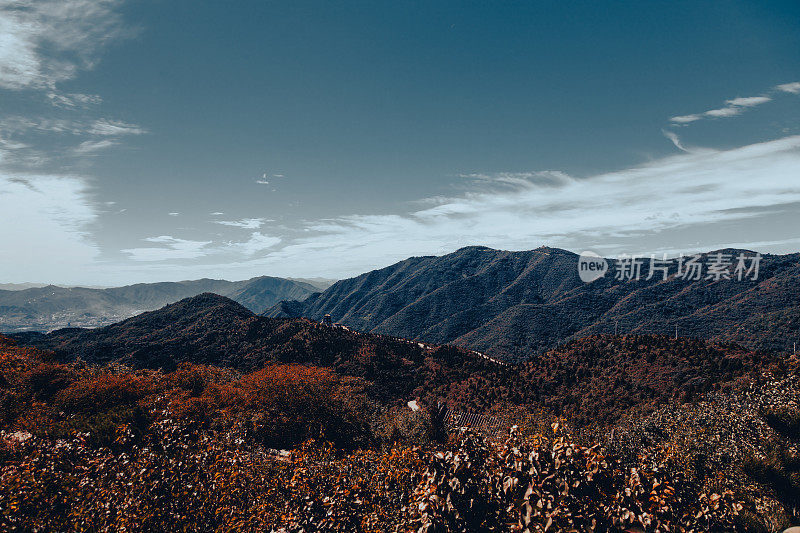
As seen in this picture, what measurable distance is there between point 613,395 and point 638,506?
53.6m

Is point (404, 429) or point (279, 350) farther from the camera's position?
point (279, 350)

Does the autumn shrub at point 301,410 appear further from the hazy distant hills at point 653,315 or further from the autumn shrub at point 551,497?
the hazy distant hills at point 653,315

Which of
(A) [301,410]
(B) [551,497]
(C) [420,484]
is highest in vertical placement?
(B) [551,497]

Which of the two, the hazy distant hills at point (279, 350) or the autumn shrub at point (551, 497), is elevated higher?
the autumn shrub at point (551, 497)

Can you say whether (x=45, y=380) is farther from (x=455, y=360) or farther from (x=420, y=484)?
(x=455, y=360)

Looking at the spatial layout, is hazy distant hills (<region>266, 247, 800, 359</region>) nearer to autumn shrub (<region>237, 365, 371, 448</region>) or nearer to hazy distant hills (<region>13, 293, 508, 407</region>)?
hazy distant hills (<region>13, 293, 508, 407</region>)

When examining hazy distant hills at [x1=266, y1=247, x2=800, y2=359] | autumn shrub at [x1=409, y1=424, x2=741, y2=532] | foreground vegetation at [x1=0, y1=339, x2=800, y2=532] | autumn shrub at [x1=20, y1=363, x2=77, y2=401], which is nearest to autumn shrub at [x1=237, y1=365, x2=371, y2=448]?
foreground vegetation at [x1=0, y1=339, x2=800, y2=532]

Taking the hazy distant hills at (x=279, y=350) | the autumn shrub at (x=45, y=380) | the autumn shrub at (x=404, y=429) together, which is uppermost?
the autumn shrub at (x=45, y=380)

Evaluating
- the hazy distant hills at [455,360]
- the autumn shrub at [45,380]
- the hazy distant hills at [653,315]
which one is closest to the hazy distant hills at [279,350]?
the hazy distant hills at [455,360]

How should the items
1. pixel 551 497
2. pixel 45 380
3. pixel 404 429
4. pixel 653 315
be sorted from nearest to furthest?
1. pixel 551 497
2. pixel 404 429
3. pixel 45 380
4. pixel 653 315

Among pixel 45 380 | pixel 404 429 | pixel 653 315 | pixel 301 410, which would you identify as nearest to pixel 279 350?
pixel 45 380

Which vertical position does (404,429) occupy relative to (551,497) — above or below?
below

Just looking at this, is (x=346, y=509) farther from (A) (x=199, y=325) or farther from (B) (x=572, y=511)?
(A) (x=199, y=325)

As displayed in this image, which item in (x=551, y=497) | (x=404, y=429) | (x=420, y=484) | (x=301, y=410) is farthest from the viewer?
(x=301, y=410)
